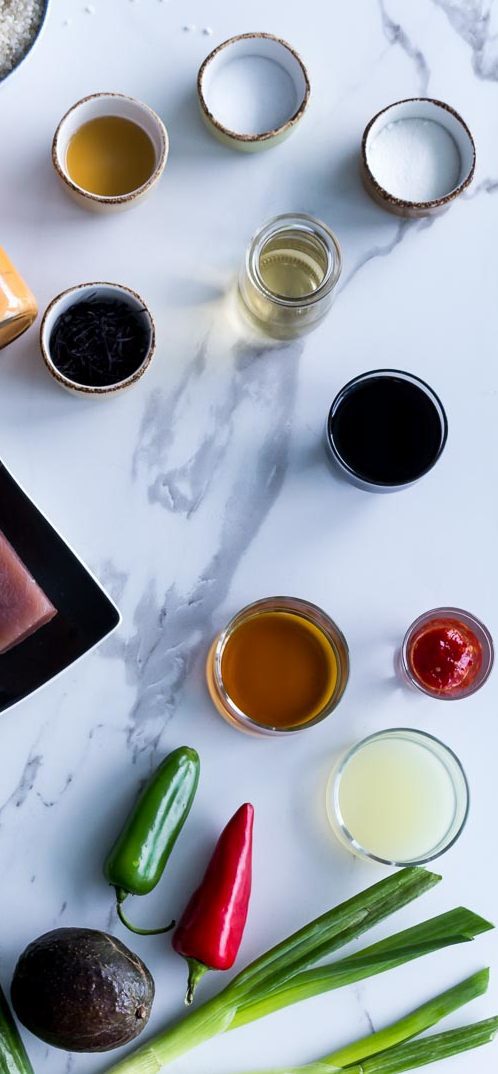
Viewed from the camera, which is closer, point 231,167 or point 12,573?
point 12,573

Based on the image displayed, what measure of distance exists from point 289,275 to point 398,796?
2.37ft

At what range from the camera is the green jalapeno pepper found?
169cm

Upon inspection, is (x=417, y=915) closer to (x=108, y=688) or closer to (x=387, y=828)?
(x=387, y=828)

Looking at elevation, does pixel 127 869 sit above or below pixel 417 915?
above

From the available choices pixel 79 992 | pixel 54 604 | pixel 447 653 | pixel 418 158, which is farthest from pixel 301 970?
pixel 418 158

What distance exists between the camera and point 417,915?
179cm

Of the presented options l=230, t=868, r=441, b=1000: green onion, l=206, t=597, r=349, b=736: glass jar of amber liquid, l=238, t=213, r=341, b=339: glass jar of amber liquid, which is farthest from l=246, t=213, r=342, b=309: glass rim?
l=230, t=868, r=441, b=1000: green onion

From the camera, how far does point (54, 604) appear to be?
1695mm

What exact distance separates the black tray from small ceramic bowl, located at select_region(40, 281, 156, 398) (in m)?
0.14

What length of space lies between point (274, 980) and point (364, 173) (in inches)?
42.9

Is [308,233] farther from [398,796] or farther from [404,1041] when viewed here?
[404,1041]

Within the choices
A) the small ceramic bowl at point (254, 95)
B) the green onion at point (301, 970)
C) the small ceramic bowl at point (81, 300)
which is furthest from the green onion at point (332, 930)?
the small ceramic bowl at point (254, 95)

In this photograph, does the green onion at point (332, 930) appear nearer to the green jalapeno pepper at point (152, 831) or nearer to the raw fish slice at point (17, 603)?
the green jalapeno pepper at point (152, 831)

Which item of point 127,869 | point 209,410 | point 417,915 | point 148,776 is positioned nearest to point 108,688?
point 148,776
